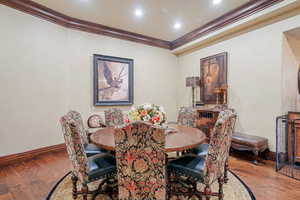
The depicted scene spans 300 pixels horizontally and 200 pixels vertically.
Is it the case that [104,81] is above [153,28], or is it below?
below

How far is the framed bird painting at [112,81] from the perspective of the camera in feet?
13.5

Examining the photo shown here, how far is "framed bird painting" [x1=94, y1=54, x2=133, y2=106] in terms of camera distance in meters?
4.10

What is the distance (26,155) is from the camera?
10.3 feet

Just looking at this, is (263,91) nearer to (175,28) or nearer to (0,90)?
(175,28)

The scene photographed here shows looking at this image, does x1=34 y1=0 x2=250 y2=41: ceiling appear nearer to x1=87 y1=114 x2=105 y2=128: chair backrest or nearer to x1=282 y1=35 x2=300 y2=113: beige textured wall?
x1=282 y1=35 x2=300 y2=113: beige textured wall

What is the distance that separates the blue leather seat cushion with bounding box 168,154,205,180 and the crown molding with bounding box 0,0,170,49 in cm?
369

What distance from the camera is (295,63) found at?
3.19 m

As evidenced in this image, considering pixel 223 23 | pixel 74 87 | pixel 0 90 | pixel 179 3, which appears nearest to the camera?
pixel 0 90

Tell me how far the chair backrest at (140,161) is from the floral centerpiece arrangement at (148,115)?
2.60 ft

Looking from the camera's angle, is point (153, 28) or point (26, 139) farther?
point (153, 28)

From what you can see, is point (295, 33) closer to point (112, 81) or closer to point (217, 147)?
point (217, 147)

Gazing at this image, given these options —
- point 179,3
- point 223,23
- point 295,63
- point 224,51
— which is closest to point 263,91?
point 295,63

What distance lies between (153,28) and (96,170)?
12.2 feet

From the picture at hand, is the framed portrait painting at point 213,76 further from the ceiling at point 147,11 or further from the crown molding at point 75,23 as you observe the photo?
the crown molding at point 75,23
